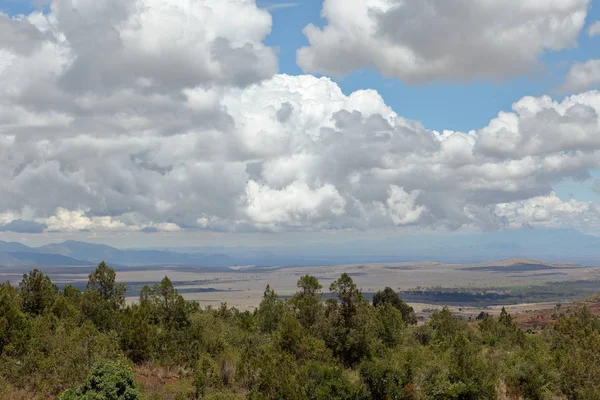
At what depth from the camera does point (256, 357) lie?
115 feet

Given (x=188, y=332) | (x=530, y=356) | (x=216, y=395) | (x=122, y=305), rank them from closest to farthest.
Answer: (x=216, y=395)
(x=530, y=356)
(x=188, y=332)
(x=122, y=305)

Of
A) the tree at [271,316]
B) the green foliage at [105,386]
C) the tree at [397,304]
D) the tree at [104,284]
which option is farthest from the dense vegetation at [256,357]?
the tree at [397,304]

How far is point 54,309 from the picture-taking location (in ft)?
149

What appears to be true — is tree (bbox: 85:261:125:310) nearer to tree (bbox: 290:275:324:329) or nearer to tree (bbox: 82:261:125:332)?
tree (bbox: 82:261:125:332)

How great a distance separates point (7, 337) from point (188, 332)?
40.3ft

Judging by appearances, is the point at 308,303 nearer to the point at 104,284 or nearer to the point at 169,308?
the point at 169,308

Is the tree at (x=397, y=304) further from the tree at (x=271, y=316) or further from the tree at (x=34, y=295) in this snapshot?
the tree at (x=34, y=295)

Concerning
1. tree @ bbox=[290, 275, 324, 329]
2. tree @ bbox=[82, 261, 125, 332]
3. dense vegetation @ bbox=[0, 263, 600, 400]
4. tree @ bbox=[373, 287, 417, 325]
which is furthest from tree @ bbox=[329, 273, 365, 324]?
tree @ bbox=[373, 287, 417, 325]

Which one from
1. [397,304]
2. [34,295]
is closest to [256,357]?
[34,295]

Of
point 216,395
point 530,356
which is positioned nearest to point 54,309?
point 216,395

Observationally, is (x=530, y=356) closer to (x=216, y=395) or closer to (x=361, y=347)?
(x=361, y=347)

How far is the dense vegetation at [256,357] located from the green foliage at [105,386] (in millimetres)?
48

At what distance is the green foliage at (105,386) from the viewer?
79.8 ft

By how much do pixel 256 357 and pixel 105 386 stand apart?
12253mm
